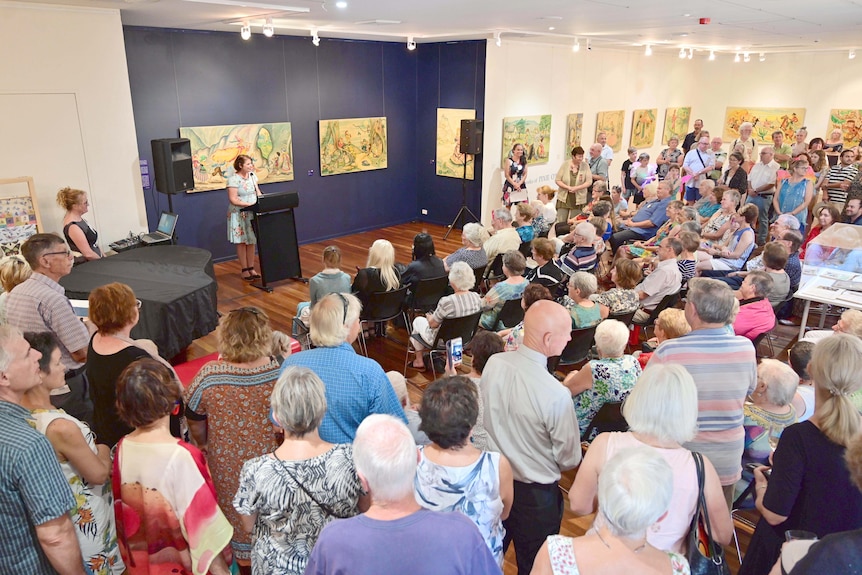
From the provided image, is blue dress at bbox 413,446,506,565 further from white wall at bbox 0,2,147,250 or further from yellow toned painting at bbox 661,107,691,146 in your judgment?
yellow toned painting at bbox 661,107,691,146

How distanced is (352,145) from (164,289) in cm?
578

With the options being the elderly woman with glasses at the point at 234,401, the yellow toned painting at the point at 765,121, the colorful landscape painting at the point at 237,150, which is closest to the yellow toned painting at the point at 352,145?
the colorful landscape painting at the point at 237,150

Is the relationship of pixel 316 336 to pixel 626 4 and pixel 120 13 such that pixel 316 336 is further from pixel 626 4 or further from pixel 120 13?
pixel 120 13

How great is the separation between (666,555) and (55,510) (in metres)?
1.96

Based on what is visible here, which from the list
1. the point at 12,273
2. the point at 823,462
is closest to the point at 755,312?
the point at 823,462

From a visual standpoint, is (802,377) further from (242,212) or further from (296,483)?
(242,212)

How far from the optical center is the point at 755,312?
4.50 m

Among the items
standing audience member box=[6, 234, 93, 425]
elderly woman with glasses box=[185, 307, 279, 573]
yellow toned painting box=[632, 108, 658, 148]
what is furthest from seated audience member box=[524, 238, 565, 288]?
yellow toned painting box=[632, 108, 658, 148]

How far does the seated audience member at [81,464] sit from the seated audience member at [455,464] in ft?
4.28

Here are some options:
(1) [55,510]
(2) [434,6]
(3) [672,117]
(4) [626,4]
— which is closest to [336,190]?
(2) [434,6]

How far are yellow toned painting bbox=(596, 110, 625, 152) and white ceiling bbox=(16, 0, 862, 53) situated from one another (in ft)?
8.52

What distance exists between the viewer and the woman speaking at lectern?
7734 mm

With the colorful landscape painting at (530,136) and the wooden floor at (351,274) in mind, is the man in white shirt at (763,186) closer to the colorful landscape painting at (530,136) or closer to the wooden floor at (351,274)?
the wooden floor at (351,274)

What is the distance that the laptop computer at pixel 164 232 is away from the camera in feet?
23.5
